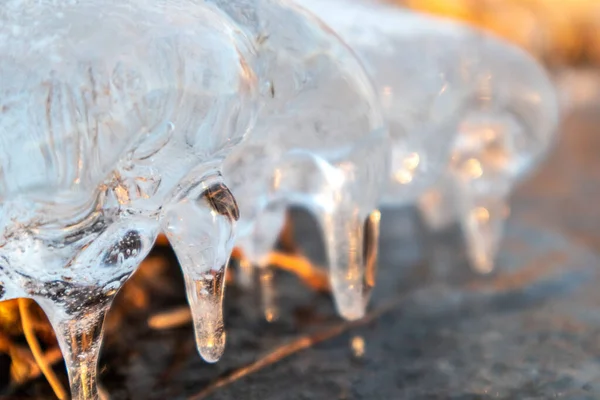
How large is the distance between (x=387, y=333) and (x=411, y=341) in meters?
0.02

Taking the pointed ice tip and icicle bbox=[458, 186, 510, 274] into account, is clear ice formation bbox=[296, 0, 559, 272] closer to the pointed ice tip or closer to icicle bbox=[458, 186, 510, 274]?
icicle bbox=[458, 186, 510, 274]

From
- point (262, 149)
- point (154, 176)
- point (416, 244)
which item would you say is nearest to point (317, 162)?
point (262, 149)

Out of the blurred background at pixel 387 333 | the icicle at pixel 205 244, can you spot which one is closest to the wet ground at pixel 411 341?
the blurred background at pixel 387 333

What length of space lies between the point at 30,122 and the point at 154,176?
66 millimetres

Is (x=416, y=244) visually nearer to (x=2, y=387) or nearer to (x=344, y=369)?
(x=344, y=369)

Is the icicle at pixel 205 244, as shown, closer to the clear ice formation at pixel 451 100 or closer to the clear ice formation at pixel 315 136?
the clear ice formation at pixel 315 136

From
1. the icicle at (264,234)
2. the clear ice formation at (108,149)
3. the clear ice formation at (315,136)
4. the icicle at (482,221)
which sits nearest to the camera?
the clear ice formation at (108,149)

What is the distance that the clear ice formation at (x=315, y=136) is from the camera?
1.32 feet

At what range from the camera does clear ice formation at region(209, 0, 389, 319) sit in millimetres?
402

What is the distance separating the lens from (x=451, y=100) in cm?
60

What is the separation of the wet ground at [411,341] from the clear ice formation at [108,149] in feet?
0.45

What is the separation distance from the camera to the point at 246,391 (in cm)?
47

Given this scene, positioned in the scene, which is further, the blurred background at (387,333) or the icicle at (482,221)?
the icicle at (482,221)

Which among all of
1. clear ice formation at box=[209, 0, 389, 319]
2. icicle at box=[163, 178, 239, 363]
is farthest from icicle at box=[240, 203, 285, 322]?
icicle at box=[163, 178, 239, 363]
